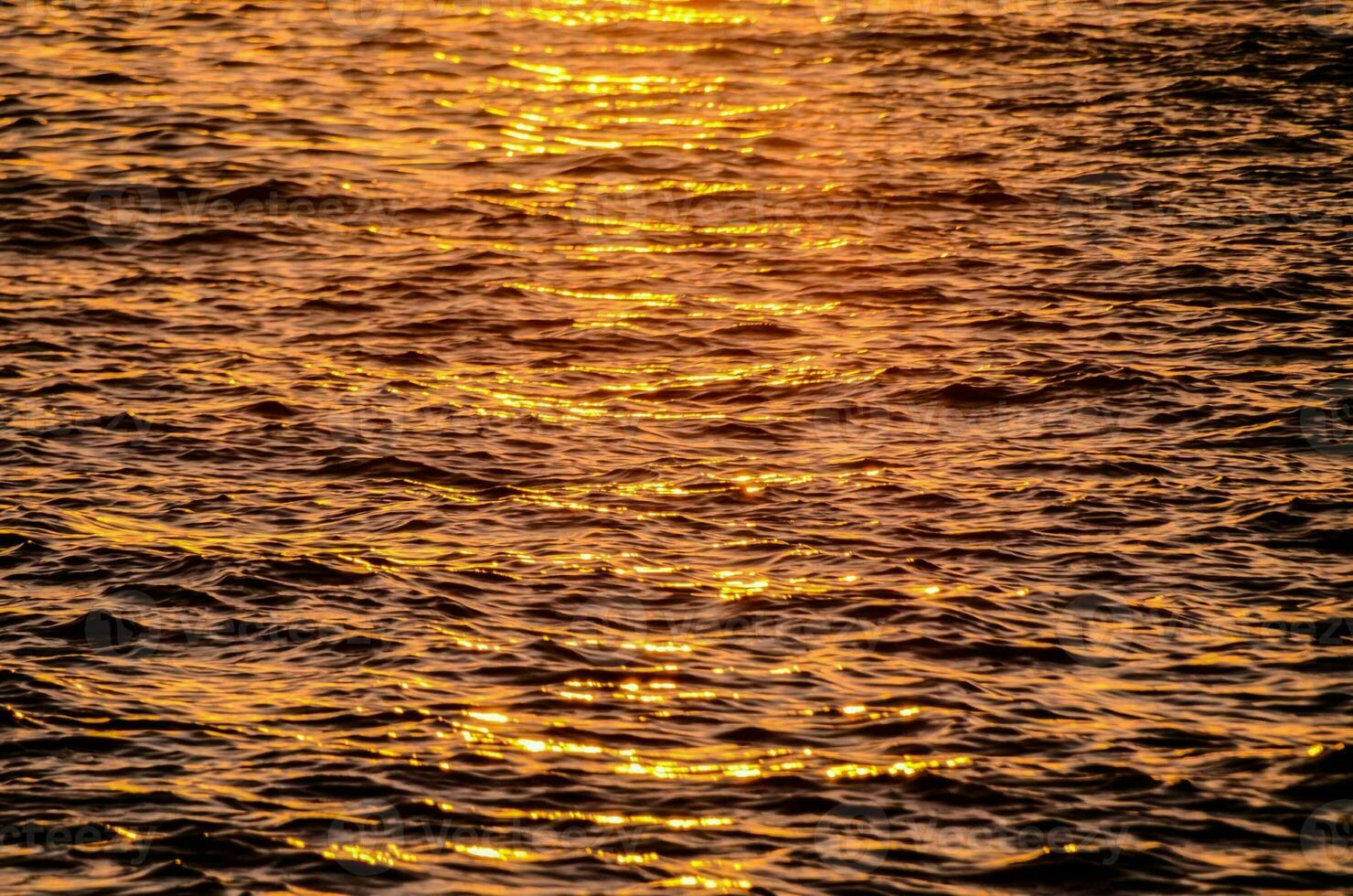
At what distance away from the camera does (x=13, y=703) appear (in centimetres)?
1362

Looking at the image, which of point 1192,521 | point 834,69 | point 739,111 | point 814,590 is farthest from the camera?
point 834,69

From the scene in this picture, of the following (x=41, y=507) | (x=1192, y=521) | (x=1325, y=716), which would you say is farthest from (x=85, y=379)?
(x=1325, y=716)

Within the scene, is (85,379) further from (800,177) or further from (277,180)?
(800,177)

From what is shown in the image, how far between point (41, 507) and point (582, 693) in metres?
6.80
